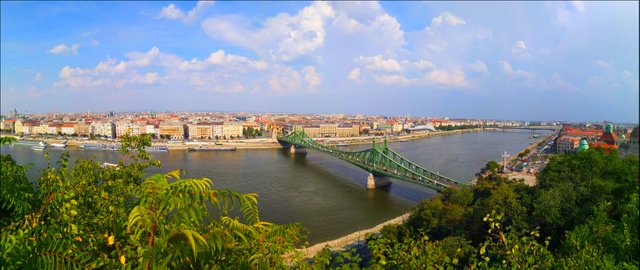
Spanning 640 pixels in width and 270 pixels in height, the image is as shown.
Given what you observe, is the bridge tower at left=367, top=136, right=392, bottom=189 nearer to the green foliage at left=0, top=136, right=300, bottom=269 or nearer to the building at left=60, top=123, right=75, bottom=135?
the green foliage at left=0, top=136, right=300, bottom=269

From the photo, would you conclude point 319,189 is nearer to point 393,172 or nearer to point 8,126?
point 393,172

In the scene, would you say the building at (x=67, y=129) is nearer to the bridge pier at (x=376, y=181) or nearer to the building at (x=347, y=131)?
the building at (x=347, y=131)

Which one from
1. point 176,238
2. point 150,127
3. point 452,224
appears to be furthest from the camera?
point 150,127

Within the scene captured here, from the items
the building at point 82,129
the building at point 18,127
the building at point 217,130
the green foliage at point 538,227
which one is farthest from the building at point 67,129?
the green foliage at point 538,227

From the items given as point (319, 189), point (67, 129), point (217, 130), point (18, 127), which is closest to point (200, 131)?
point (217, 130)

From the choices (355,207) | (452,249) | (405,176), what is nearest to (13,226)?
(452,249)

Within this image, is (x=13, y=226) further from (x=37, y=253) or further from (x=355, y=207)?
(x=355, y=207)
